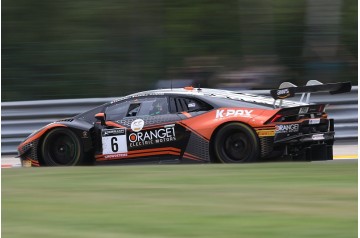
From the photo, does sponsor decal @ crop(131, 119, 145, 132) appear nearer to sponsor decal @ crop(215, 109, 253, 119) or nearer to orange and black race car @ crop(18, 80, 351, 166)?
orange and black race car @ crop(18, 80, 351, 166)

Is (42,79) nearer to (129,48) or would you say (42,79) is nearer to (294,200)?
(129,48)

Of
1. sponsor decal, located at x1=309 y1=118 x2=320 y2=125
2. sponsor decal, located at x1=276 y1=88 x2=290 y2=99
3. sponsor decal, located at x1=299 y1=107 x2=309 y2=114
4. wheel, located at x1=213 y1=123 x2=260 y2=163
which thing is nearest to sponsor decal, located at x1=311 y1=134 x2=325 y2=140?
sponsor decal, located at x1=309 y1=118 x2=320 y2=125

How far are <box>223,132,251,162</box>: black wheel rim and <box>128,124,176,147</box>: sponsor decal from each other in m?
0.80

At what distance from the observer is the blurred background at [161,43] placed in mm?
17031

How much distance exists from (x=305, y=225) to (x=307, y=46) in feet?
39.0

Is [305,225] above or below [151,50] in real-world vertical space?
below

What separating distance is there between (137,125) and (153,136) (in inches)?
12.8

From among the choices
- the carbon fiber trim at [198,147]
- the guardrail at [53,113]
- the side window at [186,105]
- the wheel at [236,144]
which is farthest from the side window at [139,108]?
the guardrail at [53,113]

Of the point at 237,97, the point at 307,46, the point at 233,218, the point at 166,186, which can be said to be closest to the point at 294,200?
the point at 233,218

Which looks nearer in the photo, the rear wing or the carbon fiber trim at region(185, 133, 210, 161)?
the rear wing

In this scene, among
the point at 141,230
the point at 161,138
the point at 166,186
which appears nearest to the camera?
the point at 141,230

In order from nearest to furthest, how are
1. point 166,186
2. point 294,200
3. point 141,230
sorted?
1. point 141,230
2. point 294,200
3. point 166,186

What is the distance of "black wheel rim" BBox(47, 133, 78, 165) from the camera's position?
1194cm

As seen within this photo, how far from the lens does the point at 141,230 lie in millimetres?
5691
